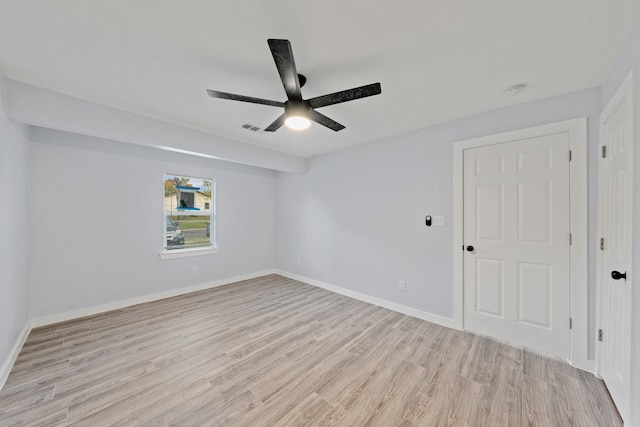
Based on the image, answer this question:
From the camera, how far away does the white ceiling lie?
1.36 meters

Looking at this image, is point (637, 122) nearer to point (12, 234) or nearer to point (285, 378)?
point (285, 378)

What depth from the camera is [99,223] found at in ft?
10.8

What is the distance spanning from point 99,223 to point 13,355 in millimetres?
1622

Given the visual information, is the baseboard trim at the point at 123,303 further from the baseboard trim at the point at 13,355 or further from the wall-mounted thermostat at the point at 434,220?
the wall-mounted thermostat at the point at 434,220

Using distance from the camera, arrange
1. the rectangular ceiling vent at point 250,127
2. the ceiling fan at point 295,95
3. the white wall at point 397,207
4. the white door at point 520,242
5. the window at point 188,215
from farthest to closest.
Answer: the window at point 188,215, the rectangular ceiling vent at point 250,127, the white wall at point 397,207, the white door at point 520,242, the ceiling fan at point 295,95

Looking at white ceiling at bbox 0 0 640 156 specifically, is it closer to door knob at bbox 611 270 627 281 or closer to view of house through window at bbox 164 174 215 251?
door knob at bbox 611 270 627 281

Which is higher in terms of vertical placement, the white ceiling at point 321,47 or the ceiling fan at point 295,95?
the white ceiling at point 321,47

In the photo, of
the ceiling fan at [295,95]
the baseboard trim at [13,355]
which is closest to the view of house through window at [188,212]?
the baseboard trim at [13,355]

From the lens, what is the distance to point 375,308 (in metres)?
3.49

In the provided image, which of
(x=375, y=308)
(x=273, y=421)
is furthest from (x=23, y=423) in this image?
(x=375, y=308)

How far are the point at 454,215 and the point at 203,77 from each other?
2961 millimetres

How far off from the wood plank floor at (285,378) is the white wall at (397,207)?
2.04ft

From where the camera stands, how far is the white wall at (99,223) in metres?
2.92

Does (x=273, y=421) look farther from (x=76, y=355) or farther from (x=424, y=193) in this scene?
(x=424, y=193)
